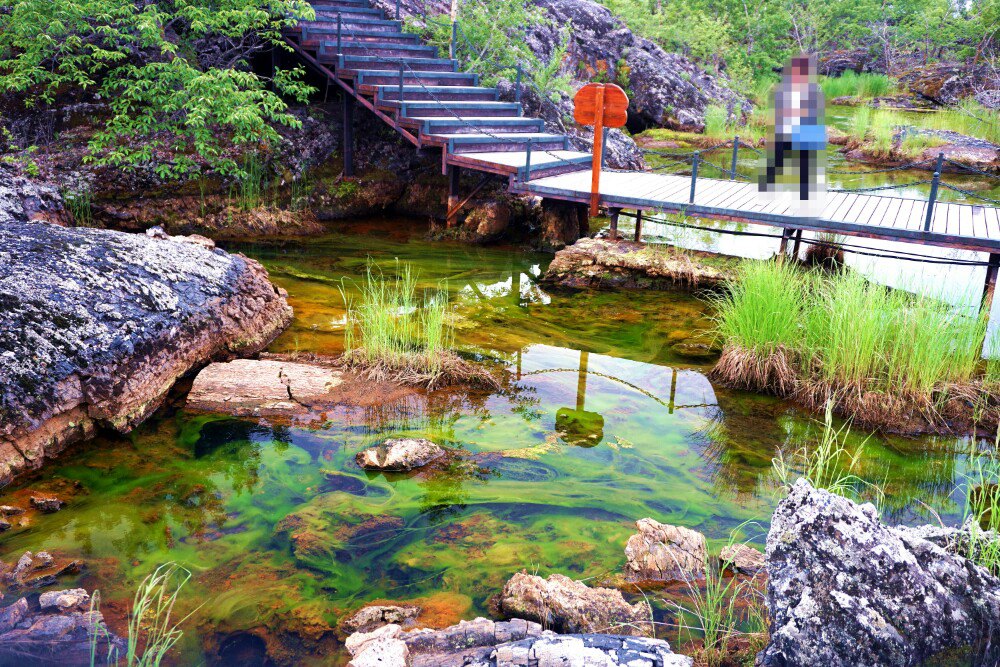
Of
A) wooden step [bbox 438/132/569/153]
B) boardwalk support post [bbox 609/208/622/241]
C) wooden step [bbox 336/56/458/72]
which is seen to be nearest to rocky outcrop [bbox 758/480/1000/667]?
boardwalk support post [bbox 609/208/622/241]

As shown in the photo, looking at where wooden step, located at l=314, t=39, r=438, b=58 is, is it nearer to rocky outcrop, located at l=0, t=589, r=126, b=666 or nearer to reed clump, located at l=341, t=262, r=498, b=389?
reed clump, located at l=341, t=262, r=498, b=389

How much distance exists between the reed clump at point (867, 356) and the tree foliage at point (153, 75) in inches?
245

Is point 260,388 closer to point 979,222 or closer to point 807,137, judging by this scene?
point 807,137

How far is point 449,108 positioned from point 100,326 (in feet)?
21.9

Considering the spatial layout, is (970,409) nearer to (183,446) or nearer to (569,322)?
(569,322)

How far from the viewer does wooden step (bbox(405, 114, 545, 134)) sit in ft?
34.0

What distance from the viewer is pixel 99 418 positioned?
5.11 m

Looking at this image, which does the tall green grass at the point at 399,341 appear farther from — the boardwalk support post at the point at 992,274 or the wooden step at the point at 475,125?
the boardwalk support post at the point at 992,274

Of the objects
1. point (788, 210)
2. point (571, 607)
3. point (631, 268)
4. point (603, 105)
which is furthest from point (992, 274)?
point (571, 607)

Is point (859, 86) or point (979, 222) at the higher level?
point (859, 86)

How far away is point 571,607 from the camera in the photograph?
3.45m

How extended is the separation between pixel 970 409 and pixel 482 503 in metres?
3.70

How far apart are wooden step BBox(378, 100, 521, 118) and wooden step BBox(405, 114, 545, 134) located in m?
0.12

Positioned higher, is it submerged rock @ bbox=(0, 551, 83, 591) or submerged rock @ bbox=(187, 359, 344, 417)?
submerged rock @ bbox=(187, 359, 344, 417)
